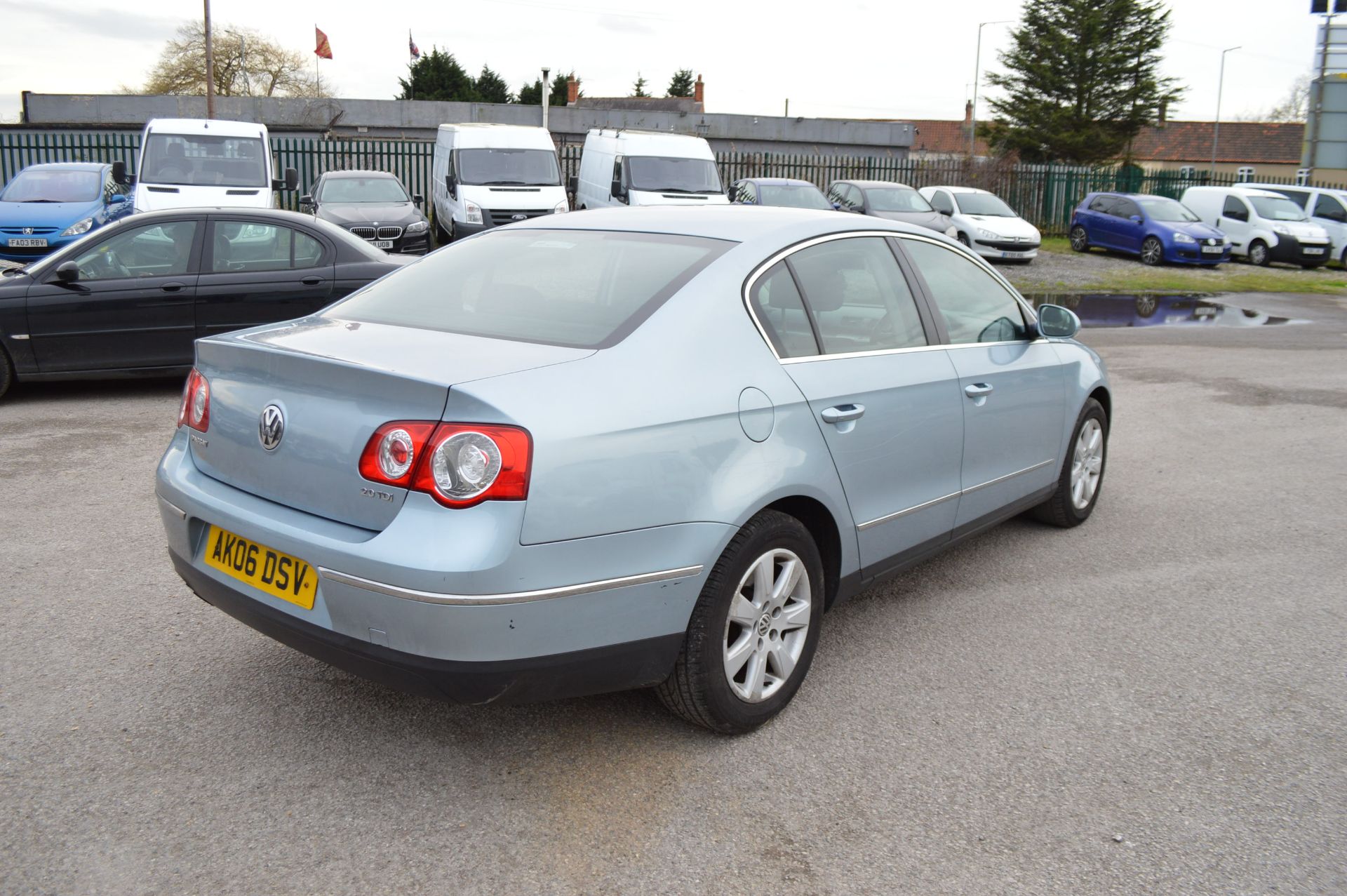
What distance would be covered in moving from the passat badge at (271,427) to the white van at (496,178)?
1552 cm

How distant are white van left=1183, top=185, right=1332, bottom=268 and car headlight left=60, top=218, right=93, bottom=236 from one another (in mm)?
23696

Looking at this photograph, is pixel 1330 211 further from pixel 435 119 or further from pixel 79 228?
pixel 435 119

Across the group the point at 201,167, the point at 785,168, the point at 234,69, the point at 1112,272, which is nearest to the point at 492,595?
the point at 201,167

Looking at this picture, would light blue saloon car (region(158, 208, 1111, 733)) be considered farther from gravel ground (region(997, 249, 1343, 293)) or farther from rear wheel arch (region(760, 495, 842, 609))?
gravel ground (region(997, 249, 1343, 293))

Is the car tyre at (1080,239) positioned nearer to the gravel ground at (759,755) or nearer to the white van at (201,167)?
the white van at (201,167)

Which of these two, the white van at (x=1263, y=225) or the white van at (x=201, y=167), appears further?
the white van at (x=1263, y=225)

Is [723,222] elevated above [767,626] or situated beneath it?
elevated above

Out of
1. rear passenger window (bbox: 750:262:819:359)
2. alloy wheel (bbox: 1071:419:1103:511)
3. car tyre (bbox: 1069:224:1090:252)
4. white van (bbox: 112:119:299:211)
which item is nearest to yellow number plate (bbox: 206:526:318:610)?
rear passenger window (bbox: 750:262:819:359)

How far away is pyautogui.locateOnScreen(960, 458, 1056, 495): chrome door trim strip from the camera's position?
4.44 metres

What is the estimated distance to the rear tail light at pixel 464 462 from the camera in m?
2.73

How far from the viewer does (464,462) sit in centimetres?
275

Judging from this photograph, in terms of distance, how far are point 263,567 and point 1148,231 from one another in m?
25.3

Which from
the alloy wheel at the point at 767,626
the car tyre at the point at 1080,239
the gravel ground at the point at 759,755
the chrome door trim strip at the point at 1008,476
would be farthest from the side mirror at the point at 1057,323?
the car tyre at the point at 1080,239

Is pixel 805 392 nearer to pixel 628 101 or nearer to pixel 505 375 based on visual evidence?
pixel 505 375
